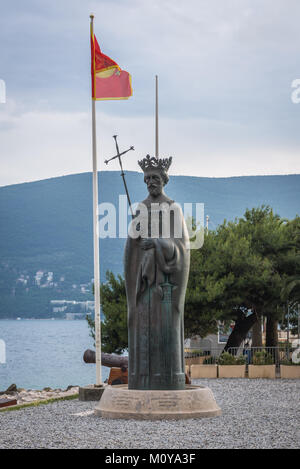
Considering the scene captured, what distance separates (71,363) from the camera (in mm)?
85750

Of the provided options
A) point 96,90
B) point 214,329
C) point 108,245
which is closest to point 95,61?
point 96,90

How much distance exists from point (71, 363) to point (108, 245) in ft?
247

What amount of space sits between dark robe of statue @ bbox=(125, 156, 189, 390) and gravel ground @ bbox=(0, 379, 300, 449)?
1.23 metres

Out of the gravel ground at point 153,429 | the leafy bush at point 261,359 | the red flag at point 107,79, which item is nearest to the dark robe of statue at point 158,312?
the gravel ground at point 153,429

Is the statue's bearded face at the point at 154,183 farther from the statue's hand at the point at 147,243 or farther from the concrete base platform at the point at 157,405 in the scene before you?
the concrete base platform at the point at 157,405

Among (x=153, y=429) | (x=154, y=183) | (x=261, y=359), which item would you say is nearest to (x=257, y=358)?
(x=261, y=359)

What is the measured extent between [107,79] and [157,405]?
864 cm

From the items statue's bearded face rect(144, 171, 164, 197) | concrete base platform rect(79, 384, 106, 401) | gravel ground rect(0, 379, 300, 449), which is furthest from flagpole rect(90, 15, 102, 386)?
statue's bearded face rect(144, 171, 164, 197)

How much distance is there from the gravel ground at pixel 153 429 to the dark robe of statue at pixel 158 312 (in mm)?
1233

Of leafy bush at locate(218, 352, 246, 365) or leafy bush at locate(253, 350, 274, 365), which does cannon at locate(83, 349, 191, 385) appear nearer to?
leafy bush at locate(218, 352, 246, 365)

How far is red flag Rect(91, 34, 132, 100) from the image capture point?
60.7 feet

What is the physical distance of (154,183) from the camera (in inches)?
586

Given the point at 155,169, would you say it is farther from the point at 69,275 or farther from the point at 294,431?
the point at 69,275

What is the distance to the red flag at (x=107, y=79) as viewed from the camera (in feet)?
60.7
